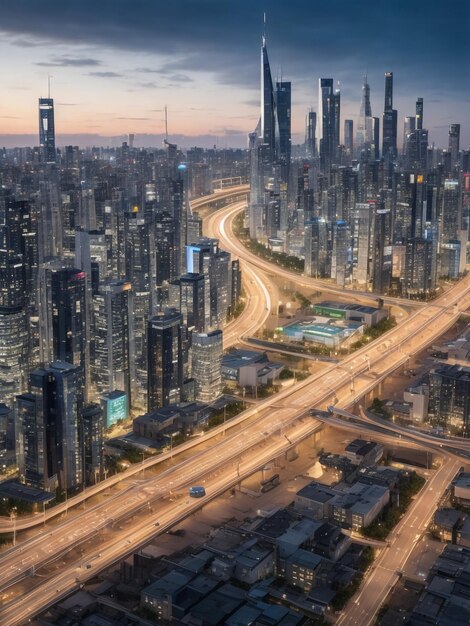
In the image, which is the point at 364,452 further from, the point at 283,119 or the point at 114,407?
the point at 283,119

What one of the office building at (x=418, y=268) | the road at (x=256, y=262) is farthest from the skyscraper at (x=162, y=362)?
the office building at (x=418, y=268)

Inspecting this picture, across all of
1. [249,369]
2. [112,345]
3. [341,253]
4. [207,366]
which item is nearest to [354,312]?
[341,253]

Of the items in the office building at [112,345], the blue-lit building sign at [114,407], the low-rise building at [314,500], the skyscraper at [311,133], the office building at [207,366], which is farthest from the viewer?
the skyscraper at [311,133]

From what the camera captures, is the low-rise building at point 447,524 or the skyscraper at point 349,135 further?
the skyscraper at point 349,135

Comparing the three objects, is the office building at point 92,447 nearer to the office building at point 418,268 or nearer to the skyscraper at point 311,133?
the office building at point 418,268

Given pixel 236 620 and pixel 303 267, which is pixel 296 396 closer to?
pixel 236 620

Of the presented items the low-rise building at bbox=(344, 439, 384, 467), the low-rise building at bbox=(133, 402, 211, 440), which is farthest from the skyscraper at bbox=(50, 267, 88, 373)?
the low-rise building at bbox=(344, 439, 384, 467)

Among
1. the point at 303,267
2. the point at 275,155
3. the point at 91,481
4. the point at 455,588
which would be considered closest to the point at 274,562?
the point at 455,588
